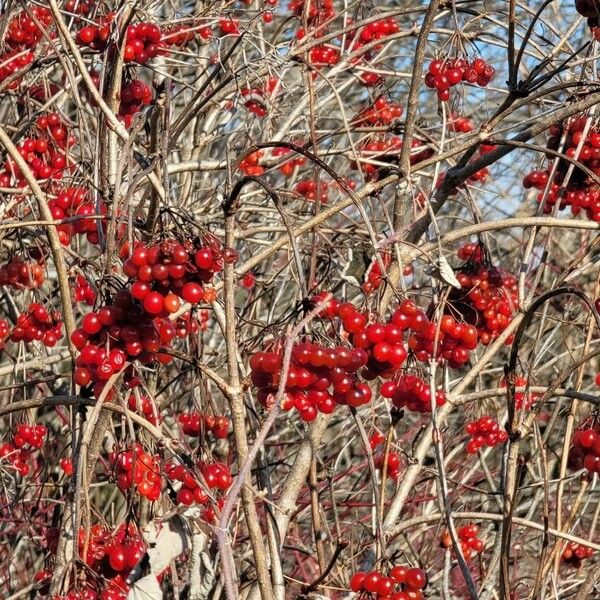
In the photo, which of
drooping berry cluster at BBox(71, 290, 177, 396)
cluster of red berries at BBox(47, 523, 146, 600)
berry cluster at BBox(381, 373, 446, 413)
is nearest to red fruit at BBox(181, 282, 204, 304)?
drooping berry cluster at BBox(71, 290, 177, 396)

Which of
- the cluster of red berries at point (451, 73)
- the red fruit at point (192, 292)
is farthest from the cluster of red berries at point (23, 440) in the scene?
the red fruit at point (192, 292)

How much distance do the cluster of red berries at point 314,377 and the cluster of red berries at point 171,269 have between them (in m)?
0.19

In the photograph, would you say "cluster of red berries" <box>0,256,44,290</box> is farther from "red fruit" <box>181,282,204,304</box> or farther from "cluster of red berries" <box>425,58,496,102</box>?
"red fruit" <box>181,282,204,304</box>

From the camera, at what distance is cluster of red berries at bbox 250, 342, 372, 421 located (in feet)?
5.92

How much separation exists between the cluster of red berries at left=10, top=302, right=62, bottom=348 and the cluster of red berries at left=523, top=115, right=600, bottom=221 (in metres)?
1.59

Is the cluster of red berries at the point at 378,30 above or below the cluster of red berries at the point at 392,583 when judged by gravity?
above

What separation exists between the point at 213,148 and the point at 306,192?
154 centimetres

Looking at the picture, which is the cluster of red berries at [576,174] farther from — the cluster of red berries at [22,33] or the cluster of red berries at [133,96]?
the cluster of red berries at [22,33]

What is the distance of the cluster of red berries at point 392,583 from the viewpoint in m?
2.10

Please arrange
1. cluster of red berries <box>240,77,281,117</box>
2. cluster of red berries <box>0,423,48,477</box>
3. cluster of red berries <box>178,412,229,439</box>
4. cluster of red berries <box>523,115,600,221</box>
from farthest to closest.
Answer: cluster of red berries <box>240,77,281,117</box> < cluster of red berries <box>0,423,48,477</box> < cluster of red berries <box>178,412,229,439</box> < cluster of red berries <box>523,115,600,221</box>

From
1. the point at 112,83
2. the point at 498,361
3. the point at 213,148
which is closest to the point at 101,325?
the point at 112,83

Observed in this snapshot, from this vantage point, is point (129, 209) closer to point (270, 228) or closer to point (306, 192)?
point (270, 228)

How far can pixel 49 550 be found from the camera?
2709 mm

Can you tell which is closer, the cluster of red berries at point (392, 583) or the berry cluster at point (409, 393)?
the cluster of red berries at point (392, 583)
